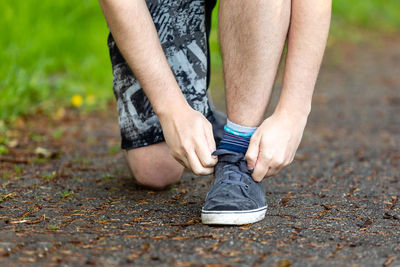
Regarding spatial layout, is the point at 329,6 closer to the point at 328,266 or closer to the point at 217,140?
the point at 217,140

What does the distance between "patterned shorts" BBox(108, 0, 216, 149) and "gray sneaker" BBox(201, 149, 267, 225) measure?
38cm

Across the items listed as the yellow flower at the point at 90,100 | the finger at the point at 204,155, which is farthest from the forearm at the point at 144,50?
the yellow flower at the point at 90,100

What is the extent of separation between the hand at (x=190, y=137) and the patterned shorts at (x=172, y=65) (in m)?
0.38

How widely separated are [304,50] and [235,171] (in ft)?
1.37

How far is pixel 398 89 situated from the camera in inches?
184

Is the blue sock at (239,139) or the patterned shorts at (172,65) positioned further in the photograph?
the patterned shorts at (172,65)

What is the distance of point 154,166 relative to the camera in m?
1.89

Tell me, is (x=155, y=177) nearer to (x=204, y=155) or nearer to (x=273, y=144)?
(x=204, y=155)

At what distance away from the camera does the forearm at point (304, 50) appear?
1.54 m

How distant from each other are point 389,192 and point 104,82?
2.67 m

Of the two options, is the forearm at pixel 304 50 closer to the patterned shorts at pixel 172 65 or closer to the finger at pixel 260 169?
the finger at pixel 260 169

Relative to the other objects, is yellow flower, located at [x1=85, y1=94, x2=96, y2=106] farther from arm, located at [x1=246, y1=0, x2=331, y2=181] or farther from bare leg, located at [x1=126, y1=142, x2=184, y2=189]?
arm, located at [x1=246, y1=0, x2=331, y2=181]

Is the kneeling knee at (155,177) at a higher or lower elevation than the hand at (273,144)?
lower

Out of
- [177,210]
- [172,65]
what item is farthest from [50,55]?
[177,210]
